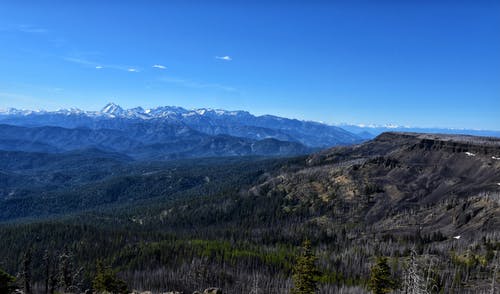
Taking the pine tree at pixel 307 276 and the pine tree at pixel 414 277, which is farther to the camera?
the pine tree at pixel 307 276

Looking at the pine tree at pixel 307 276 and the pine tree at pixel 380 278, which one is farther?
the pine tree at pixel 380 278

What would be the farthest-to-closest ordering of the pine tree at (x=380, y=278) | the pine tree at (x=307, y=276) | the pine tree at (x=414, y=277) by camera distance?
the pine tree at (x=380, y=278) < the pine tree at (x=307, y=276) < the pine tree at (x=414, y=277)

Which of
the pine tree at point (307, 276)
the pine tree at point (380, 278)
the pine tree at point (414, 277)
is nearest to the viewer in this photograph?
the pine tree at point (414, 277)

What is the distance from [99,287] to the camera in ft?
239

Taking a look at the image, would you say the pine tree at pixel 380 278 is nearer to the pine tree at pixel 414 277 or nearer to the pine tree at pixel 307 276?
the pine tree at pixel 307 276

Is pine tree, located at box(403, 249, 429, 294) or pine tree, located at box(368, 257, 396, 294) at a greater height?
pine tree, located at box(403, 249, 429, 294)

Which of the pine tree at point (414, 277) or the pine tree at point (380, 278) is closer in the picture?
the pine tree at point (414, 277)

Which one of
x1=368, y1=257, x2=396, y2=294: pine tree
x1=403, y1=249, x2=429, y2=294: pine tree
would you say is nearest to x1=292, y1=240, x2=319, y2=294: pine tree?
x1=368, y1=257, x2=396, y2=294: pine tree

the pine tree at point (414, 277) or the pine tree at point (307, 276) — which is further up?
the pine tree at point (414, 277)

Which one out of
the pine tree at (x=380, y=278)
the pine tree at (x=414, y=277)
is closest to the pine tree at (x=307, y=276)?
the pine tree at (x=380, y=278)

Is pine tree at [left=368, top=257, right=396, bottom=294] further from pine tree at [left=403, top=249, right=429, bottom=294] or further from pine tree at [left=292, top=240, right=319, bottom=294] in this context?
pine tree at [left=403, top=249, right=429, bottom=294]

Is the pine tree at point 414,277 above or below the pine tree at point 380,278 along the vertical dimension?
above

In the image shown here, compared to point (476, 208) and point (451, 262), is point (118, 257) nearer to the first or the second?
point (451, 262)

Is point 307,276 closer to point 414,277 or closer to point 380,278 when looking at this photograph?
point 380,278
